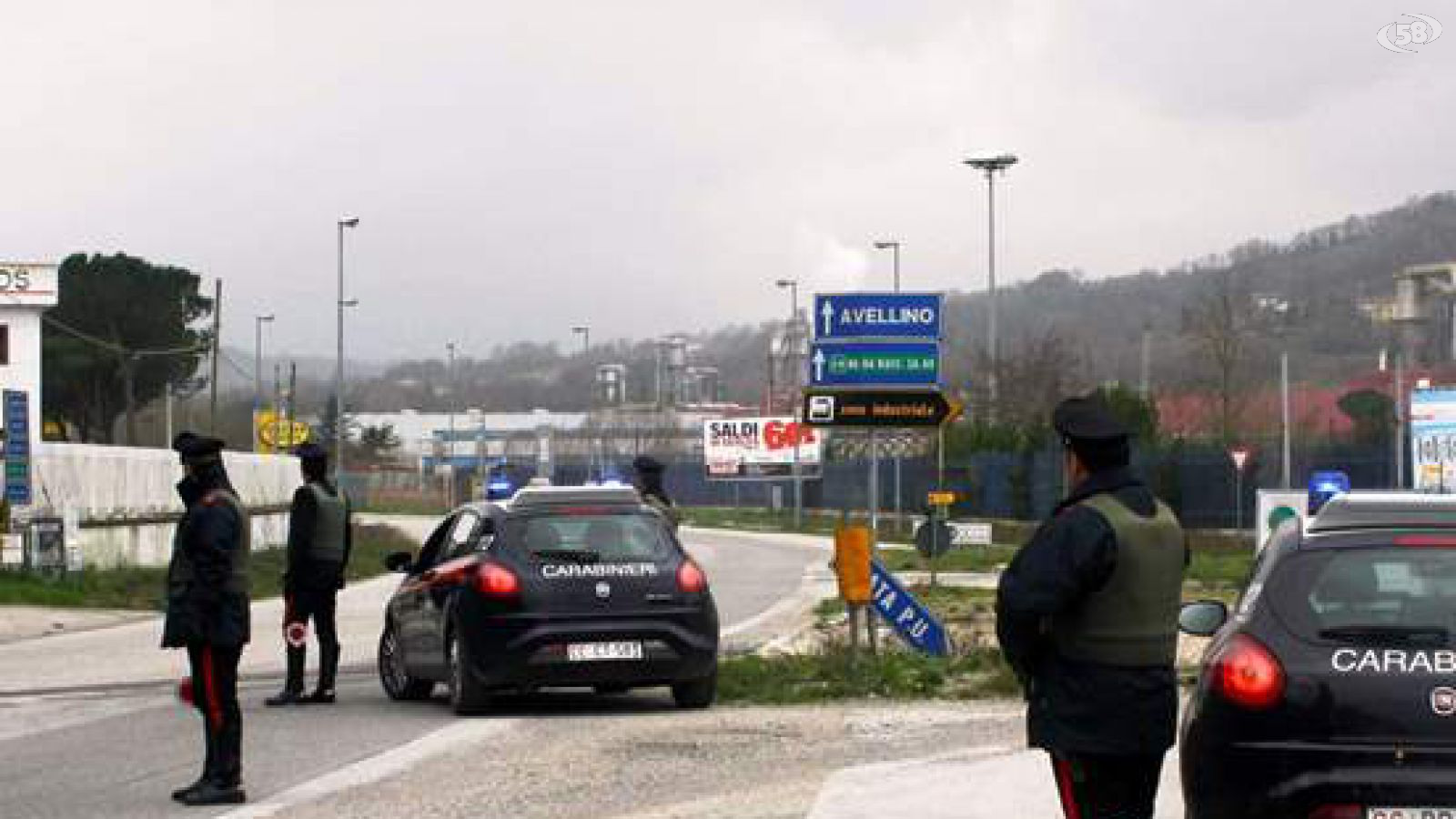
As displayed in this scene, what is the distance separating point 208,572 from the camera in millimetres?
11594

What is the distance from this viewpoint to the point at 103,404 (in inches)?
3526

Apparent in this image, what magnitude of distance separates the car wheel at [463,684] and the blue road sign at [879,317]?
233 inches

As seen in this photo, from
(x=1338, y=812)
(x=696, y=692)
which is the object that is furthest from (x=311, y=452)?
(x=1338, y=812)

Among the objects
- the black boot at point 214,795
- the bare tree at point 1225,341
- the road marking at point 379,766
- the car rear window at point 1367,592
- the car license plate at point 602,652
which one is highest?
the bare tree at point 1225,341

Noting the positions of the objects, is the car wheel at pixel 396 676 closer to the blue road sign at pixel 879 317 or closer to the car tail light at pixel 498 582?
the car tail light at pixel 498 582

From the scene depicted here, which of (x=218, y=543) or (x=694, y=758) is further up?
(x=218, y=543)

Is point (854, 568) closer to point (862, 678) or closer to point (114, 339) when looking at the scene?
point (862, 678)

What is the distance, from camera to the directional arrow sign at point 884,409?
2055cm

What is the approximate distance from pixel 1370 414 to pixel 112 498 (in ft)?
112

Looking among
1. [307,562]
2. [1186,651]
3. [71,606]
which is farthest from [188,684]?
[71,606]

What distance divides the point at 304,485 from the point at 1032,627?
443 inches

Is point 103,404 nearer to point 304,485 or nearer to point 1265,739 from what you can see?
point 304,485

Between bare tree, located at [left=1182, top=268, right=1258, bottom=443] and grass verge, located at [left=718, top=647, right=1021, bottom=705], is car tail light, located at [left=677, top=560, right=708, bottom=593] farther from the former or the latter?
bare tree, located at [left=1182, top=268, right=1258, bottom=443]

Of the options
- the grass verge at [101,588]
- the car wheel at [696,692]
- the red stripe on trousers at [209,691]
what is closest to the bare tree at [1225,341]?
the grass verge at [101,588]
